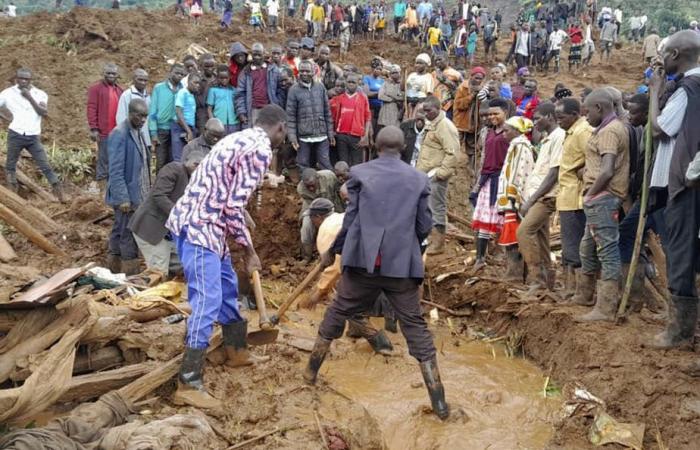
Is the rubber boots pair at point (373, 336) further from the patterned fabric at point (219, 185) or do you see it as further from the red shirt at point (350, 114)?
the red shirt at point (350, 114)

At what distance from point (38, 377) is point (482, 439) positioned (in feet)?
9.98

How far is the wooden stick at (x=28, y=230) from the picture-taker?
8.00 m

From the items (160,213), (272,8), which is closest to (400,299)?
(160,213)

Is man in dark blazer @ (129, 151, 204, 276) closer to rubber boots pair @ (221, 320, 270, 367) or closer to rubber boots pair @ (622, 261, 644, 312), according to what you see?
rubber boots pair @ (221, 320, 270, 367)

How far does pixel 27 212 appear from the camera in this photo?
8.95 meters

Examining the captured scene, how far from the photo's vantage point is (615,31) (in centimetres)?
2217

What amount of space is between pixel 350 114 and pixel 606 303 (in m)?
5.54

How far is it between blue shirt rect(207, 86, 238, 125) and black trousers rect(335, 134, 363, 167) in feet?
5.78

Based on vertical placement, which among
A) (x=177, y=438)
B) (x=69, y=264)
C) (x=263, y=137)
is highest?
(x=263, y=137)

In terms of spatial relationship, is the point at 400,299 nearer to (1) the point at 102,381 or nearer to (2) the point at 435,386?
(2) the point at 435,386

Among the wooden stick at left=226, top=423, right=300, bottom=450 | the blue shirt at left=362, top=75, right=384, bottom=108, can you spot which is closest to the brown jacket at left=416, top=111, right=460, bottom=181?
the blue shirt at left=362, top=75, right=384, bottom=108

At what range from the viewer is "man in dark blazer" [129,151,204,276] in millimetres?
6809

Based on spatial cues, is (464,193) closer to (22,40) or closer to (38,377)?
(38,377)

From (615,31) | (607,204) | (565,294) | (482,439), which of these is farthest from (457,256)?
(615,31)
